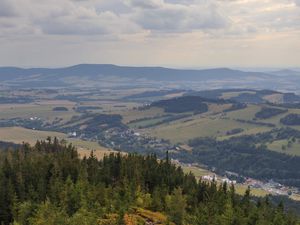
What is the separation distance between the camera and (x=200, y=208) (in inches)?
3782

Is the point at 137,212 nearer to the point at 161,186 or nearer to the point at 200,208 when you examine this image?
the point at 200,208

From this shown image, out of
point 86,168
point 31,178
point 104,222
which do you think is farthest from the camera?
point 86,168

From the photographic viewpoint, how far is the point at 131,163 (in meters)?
128

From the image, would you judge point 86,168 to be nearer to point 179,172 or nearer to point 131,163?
point 131,163

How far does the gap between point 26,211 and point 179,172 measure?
54.3m

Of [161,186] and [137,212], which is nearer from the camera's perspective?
[137,212]

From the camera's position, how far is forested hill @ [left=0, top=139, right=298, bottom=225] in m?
82.9

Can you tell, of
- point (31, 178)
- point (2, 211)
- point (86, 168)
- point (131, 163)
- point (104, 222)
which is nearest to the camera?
point (104, 222)

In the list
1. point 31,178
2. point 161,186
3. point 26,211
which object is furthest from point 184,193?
point 26,211

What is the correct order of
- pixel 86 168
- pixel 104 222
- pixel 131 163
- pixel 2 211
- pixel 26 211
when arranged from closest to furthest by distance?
1. pixel 104 222
2. pixel 26 211
3. pixel 2 211
4. pixel 86 168
5. pixel 131 163

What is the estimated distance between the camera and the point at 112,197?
95.9 metres

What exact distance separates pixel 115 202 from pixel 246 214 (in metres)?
26.6

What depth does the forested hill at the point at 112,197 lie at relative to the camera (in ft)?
272

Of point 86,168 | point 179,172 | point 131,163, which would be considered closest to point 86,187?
point 86,168
